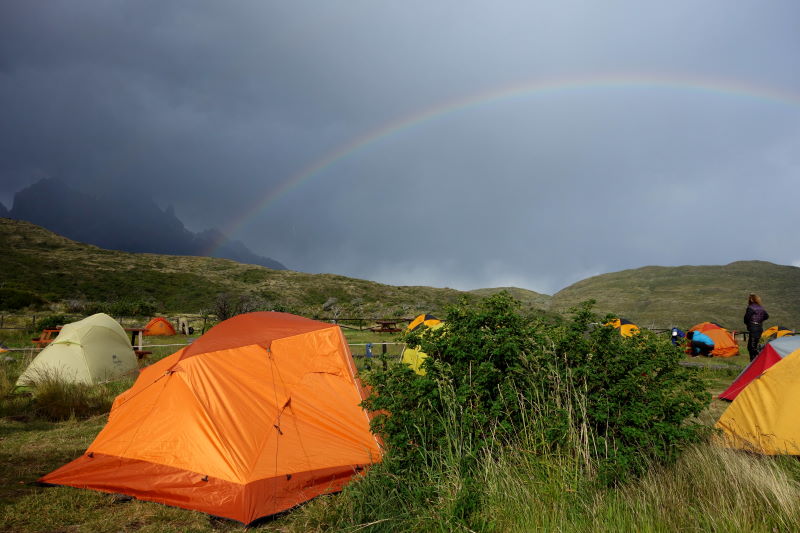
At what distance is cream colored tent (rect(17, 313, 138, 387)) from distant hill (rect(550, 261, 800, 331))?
43297 mm

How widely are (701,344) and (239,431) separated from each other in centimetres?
1981

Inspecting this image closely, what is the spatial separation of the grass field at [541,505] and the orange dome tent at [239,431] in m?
0.22

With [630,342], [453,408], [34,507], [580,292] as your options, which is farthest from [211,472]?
[580,292]

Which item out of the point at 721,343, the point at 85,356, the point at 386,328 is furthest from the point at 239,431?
the point at 386,328

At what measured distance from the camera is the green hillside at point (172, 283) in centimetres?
4609

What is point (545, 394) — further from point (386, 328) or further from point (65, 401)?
point (386, 328)

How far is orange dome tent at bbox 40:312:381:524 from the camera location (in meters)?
4.85

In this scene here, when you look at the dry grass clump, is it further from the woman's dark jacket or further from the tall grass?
the woman's dark jacket

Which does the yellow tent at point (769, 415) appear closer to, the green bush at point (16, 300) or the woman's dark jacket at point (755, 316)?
the woman's dark jacket at point (755, 316)

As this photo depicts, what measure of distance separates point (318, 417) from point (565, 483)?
3107 mm

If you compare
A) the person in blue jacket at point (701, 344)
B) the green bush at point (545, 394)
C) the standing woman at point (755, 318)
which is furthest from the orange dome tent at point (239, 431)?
the person in blue jacket at point (701, 344)

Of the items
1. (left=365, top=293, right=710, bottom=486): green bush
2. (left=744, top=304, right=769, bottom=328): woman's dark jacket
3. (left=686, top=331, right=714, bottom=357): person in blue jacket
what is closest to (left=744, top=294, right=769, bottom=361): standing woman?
(left=744, top=304, right=769, bottom=328): woman's dark jacket

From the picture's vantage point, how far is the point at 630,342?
4562 mm

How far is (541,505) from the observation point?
342 centimetres
